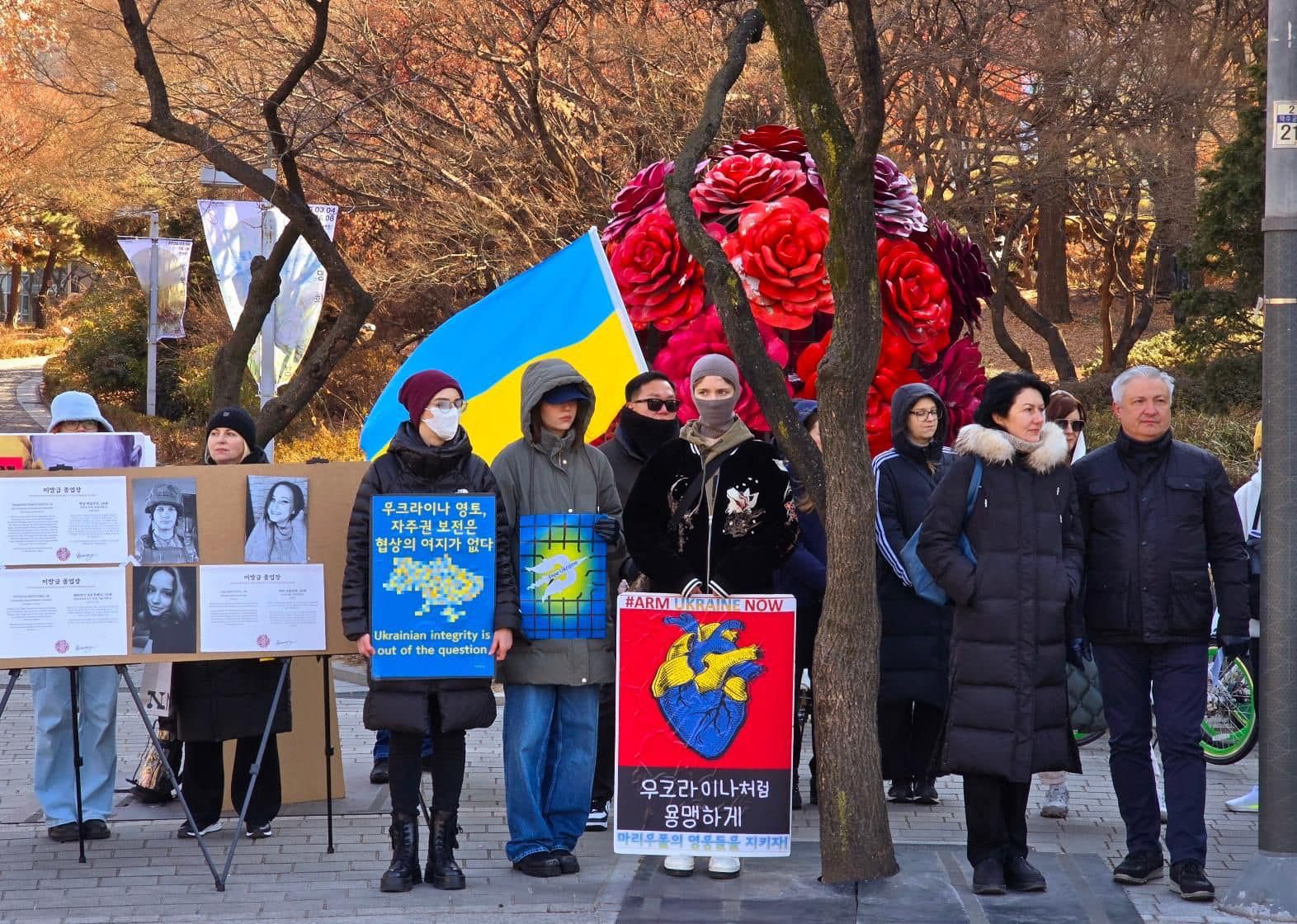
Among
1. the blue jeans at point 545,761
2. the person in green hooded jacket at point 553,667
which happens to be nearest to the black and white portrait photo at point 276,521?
the person in green hooded jacket at point 553,667

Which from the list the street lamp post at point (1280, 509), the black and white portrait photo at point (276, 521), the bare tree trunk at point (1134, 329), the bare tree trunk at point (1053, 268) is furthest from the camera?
the bare tree trunk at point (1053, 268)

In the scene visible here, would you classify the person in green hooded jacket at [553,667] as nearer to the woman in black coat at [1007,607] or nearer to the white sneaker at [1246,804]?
the woman in black coat at [1007,607]

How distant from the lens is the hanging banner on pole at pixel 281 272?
14109 mm

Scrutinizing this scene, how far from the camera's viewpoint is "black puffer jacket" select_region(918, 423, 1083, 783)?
5.48m

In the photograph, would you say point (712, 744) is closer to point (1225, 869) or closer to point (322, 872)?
point (322, 872)

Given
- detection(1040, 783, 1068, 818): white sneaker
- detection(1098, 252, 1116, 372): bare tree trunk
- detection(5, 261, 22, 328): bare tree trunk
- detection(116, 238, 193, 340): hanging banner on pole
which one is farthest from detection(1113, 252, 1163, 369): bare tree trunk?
detection(5, 261, 22, 328): bare tree trunk

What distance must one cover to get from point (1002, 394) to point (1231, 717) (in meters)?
3.30

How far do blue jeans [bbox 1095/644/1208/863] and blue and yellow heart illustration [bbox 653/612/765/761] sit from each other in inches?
53.6

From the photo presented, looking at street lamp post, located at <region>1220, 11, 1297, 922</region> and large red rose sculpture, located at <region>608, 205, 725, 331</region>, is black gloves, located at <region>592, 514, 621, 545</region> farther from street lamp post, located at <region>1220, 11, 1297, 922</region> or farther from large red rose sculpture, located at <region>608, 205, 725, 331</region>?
street lamp post, located at <region>1220, 11, 1297, 922</region>

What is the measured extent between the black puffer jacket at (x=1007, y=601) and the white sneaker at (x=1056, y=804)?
4.25ft

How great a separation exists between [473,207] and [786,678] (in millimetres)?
11077

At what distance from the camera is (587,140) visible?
16.0 meters

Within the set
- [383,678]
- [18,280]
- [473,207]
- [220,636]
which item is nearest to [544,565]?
[383,678]

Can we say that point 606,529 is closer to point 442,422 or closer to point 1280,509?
point 442,422
